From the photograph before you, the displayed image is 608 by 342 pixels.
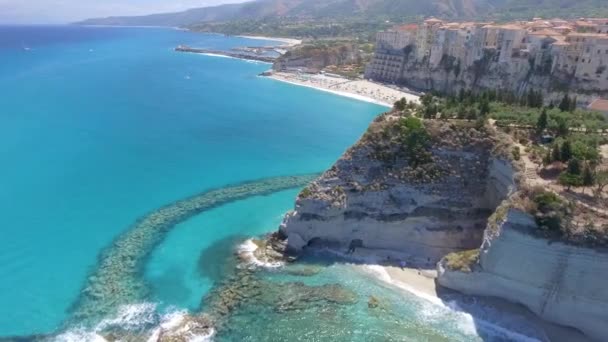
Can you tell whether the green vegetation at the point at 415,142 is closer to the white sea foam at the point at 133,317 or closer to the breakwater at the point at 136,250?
the breakwater at the point at 136,250

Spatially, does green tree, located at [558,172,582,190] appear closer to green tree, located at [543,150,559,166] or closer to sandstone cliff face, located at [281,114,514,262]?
green tree, located at [543,150,559,166]

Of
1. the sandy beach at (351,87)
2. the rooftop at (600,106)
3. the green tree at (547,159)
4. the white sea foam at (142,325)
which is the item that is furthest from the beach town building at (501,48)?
the white sea foam at (142,325)

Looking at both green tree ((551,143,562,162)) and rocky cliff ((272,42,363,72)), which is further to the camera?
rocky cliff ((272,42,363,72))

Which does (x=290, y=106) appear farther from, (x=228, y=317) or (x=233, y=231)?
(x=228, y=317)

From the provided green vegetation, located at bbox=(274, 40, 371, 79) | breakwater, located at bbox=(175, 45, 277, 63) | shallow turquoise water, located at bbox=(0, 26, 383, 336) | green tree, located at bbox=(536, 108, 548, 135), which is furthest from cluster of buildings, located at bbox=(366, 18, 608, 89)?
breakwater, located at bbox=(175, 45, 277, 63)

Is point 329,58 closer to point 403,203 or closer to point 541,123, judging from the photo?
point 541,123

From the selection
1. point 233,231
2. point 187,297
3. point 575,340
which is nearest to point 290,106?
point 233,231
